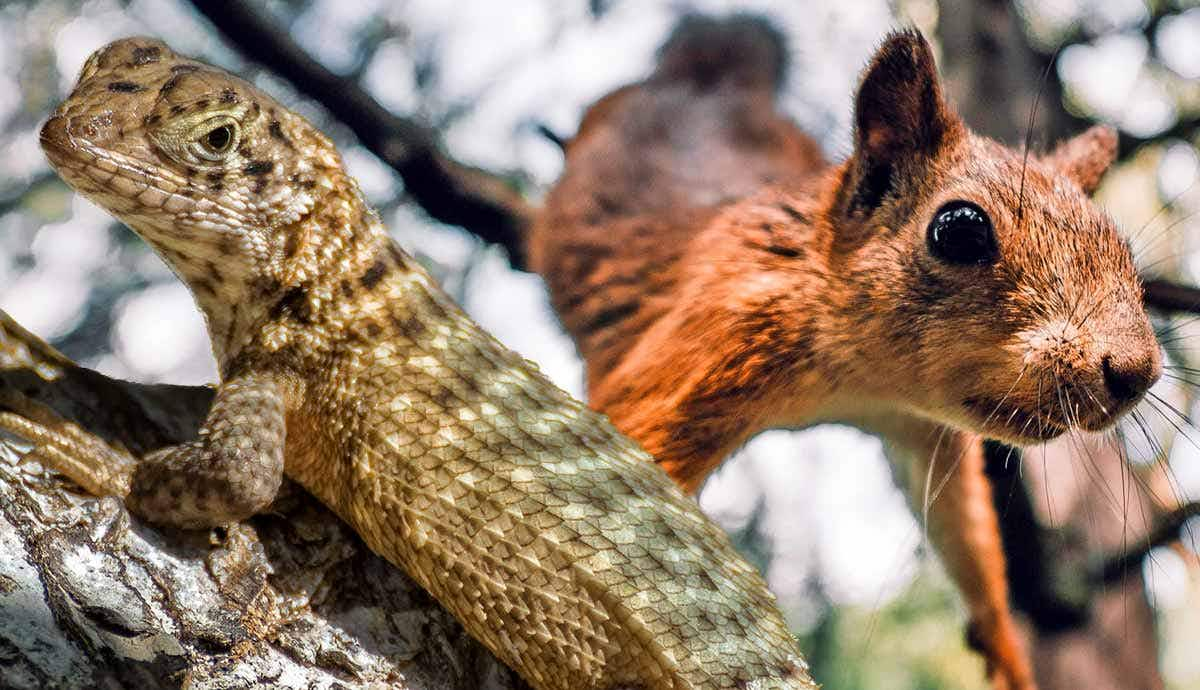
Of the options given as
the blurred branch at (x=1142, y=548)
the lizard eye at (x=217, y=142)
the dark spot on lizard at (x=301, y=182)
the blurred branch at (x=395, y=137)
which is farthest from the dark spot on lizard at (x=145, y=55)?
the blurred branch at (x=1142, y=548)

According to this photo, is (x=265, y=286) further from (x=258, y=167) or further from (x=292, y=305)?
(x=258, y=167)

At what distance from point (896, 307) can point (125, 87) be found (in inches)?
64.8

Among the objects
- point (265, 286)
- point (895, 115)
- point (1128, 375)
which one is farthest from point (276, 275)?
point (1128, 375)

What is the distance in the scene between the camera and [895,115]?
246 cm

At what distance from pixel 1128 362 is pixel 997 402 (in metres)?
0.27

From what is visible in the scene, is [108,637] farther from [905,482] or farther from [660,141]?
[660,141]

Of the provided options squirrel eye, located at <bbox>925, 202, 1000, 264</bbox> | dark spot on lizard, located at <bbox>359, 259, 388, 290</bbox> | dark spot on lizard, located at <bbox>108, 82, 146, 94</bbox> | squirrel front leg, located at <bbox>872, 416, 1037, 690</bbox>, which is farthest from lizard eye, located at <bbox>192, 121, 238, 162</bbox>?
squirrel front leg, located at <bbox>872, 416, 1037, 690</bbox>

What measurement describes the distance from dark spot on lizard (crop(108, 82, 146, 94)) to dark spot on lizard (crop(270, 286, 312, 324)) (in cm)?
47

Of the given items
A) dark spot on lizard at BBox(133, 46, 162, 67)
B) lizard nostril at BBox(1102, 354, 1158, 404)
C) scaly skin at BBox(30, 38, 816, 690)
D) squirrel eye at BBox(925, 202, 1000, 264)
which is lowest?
scaly skin at BBox(30, 38, 816, 690)

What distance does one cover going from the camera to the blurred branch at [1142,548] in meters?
2.74

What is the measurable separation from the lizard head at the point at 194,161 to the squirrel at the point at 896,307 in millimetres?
1050

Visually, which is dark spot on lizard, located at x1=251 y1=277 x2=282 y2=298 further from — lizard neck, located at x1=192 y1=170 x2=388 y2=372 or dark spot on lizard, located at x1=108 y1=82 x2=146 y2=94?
dark spot on lizard, located at x1=108 y1=82 x2=146 y2=94

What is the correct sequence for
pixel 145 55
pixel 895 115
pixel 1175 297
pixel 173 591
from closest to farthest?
pixel 173 591 < pixel 145 55 < pixel 895 115 < pixel 1175 297

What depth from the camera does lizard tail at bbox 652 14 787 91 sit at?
448 centimetres
